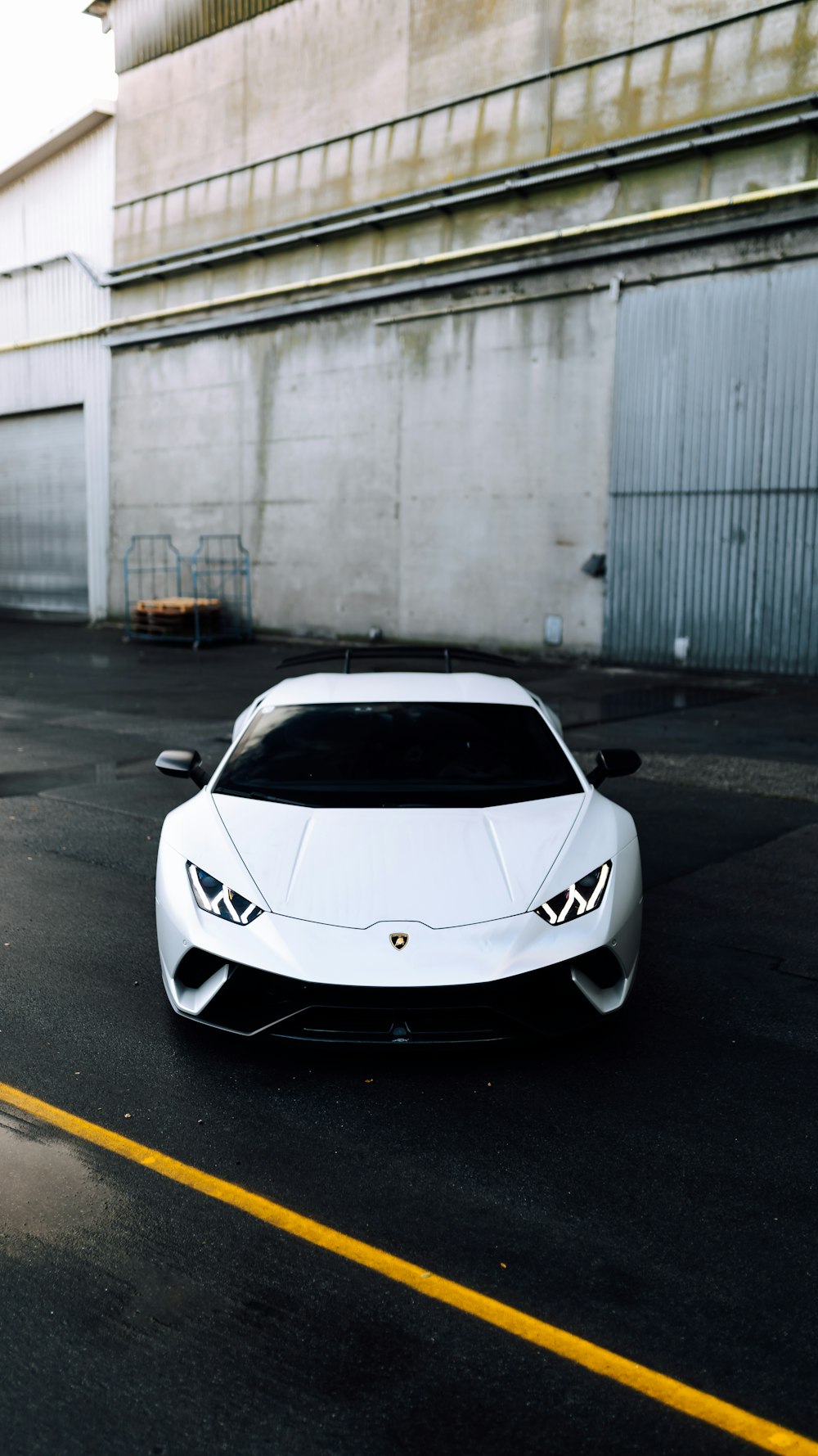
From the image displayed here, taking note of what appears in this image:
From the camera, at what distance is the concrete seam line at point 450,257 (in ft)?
53.7

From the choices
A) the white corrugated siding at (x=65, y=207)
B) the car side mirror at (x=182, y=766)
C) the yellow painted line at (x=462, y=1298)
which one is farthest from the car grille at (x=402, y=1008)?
the white corrugated siding at (x=65, y=207)

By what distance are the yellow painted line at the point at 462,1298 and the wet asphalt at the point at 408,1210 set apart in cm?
4

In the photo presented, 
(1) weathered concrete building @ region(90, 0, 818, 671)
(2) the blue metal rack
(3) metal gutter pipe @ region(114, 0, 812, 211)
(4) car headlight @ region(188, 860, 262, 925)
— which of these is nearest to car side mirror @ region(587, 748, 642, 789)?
(4) car headlight @ region(188, 860, 262, 925)

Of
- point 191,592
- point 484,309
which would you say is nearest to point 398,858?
point 484,309

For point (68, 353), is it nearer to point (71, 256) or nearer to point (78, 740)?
point (71, 256)

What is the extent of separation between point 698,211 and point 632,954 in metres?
15.1

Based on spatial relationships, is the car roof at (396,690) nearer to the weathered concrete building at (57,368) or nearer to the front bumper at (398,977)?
the front bumper at (398,977)

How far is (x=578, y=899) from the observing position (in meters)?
4.40

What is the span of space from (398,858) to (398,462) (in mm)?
17454

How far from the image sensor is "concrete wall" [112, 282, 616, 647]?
61.9 ft

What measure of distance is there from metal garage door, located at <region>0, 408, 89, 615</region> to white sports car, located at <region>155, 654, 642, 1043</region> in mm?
24416

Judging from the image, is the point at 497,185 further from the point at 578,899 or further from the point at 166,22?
the point at 578,899

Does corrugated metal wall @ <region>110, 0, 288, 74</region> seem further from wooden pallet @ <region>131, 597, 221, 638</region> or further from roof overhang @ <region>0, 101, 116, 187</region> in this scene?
wooden pallet @ <region>131, 597, 221, 638</region>

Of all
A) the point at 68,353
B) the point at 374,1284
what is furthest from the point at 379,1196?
the point at 68,353
